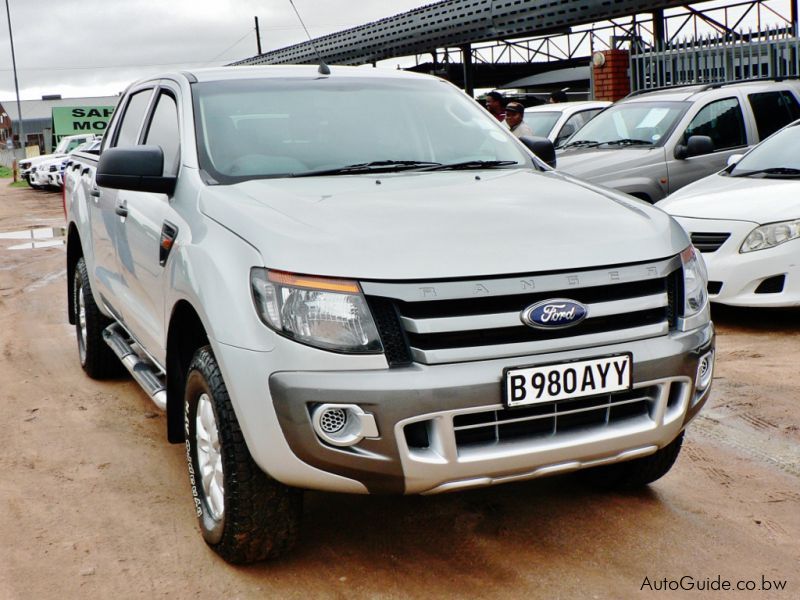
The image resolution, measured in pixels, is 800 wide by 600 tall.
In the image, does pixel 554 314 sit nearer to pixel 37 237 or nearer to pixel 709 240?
pixel 709 240

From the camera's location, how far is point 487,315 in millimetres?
3039

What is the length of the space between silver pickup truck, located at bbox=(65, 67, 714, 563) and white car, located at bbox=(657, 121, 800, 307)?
11.0 feet

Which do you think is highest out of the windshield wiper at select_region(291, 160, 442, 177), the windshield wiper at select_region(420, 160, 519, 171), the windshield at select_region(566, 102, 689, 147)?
the windshield at select_region(566, 102, 689, 147)

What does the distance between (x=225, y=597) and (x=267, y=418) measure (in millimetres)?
663

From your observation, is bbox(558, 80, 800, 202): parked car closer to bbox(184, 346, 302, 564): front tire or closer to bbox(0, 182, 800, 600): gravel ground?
bbox(0, 182, 800, 600): gravel ground

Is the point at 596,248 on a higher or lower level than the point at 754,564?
higher

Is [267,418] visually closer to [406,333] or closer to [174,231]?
[406,333]

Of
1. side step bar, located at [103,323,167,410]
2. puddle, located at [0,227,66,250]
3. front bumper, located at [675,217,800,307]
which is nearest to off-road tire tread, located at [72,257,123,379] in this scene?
side step bar, located at [103,323,167,410]

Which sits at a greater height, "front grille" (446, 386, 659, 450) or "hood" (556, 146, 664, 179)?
"hood" (556, 146, 664, 179)

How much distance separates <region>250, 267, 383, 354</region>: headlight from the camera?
300cm

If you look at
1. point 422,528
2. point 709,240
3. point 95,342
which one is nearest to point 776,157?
point 709,240

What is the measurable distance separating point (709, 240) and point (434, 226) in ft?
14.9

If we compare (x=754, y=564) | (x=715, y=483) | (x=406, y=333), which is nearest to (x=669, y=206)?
(x=715, y=483)

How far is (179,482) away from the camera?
A: 4.34 m
